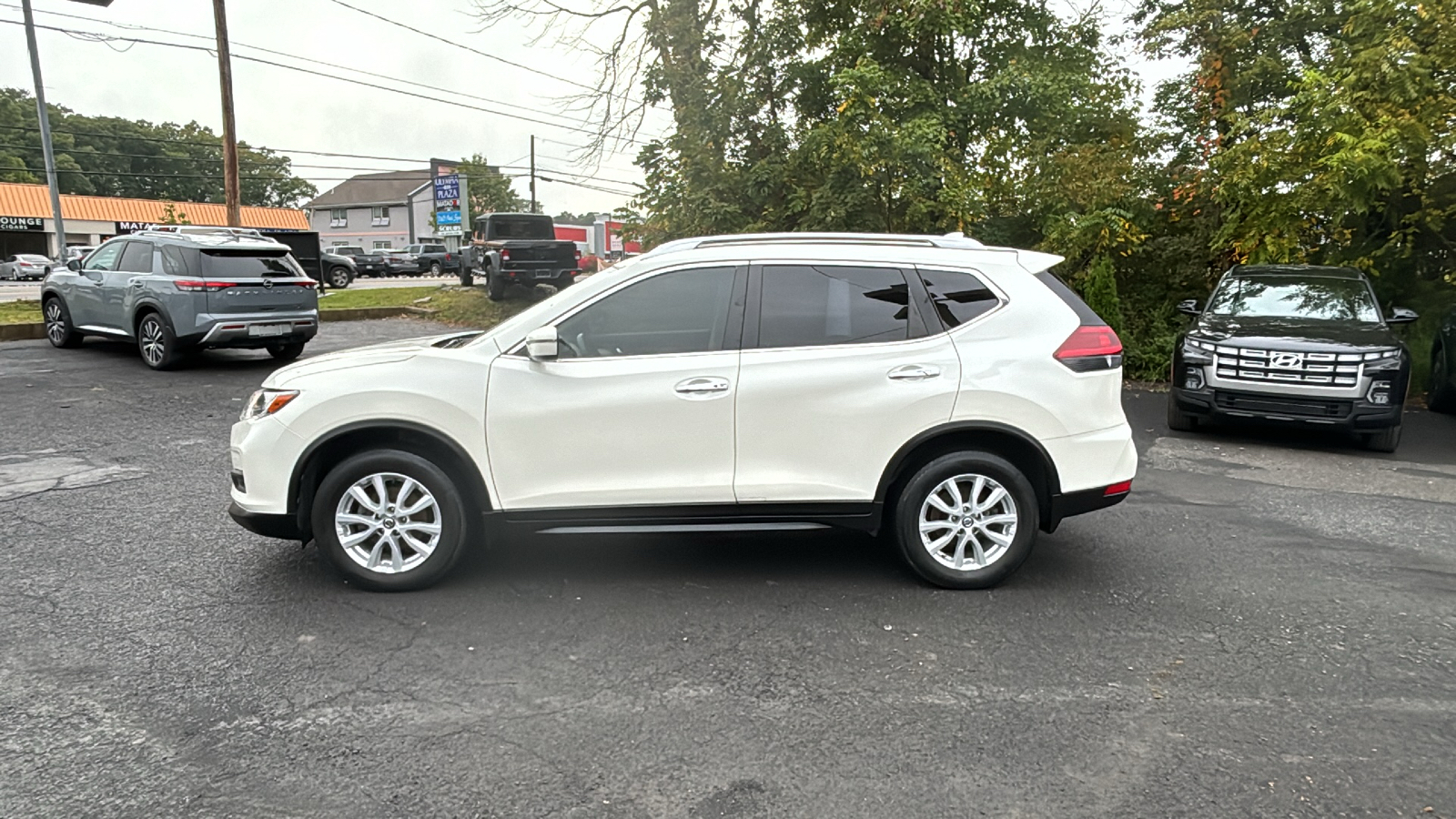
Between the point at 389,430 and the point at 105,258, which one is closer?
the point at 389,430

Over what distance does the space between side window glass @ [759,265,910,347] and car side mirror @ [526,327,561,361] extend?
100 cm

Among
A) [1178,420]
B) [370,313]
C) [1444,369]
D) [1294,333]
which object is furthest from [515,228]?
[1444,369]

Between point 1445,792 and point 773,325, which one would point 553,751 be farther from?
point 1445,792

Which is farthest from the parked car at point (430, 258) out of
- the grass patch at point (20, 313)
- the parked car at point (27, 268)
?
the grass patch at point (20, 313)

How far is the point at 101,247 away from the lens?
12922 mm

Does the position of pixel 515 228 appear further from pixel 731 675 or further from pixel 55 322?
pixel 731 675

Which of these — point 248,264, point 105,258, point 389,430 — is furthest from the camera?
point 105,258

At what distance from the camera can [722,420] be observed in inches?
180

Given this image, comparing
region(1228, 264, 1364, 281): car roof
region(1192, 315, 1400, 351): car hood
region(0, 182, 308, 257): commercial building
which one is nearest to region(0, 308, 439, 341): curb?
region(1228, 264, 1364, 281): car roof

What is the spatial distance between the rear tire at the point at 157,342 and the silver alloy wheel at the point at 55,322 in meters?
2.68

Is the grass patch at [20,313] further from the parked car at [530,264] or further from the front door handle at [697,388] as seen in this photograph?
the front door handle at [697,388]

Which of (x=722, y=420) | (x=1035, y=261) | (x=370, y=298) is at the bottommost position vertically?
(x=370, y=298)

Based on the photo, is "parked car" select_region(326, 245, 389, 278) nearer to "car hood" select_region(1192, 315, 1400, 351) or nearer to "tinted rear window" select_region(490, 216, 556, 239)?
"tinted rear window" select_region(490, 216, 556, 239)

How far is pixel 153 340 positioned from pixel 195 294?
3.58 feet
